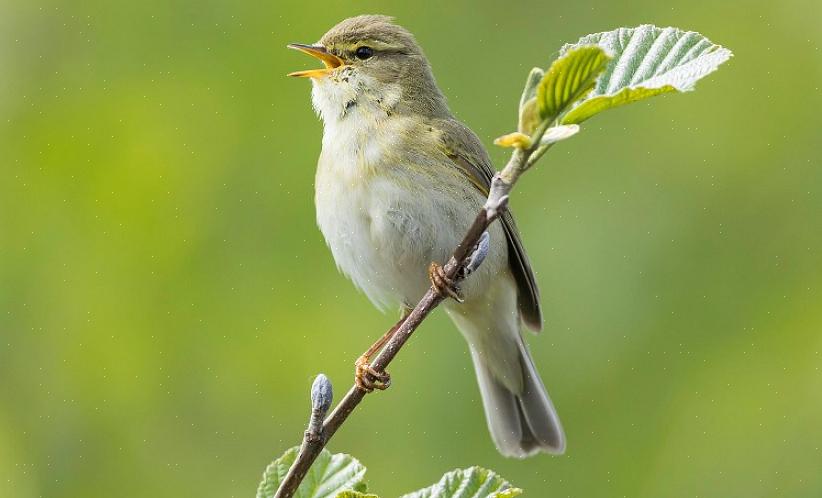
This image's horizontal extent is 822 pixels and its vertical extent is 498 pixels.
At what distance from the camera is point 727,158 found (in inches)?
167

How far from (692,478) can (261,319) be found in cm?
166

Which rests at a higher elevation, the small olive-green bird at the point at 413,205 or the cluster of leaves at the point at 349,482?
the small olive-green bird at the point at 413,205

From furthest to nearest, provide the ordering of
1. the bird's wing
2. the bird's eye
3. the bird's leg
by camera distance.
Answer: the bird's eye → the bird's wing → the bird's leg

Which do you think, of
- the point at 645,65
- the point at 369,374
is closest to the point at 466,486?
the point at 645,65

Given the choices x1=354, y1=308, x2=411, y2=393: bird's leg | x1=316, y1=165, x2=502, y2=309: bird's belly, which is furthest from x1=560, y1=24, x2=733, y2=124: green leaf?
x1=316, y1=165, x2=502, y2=309: bird's belly

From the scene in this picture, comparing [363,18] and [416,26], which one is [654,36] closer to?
[363,18]

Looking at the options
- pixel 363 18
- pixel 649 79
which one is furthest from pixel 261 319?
pixel 649 79

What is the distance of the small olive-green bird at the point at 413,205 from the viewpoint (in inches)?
128

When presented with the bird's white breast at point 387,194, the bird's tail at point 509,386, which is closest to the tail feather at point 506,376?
the bird's tail at point 509,386

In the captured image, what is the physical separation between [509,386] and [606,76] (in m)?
2.67

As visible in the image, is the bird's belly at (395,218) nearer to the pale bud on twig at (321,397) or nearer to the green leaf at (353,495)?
the pale bud on twig at (321,397)

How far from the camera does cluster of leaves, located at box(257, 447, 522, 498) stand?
140 cm

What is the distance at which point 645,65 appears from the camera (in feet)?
4.57

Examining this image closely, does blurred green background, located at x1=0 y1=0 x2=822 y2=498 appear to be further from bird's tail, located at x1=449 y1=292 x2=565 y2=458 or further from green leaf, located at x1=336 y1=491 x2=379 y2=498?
green leaf, located at x1=336 y1=491 x2=379 y2=498
